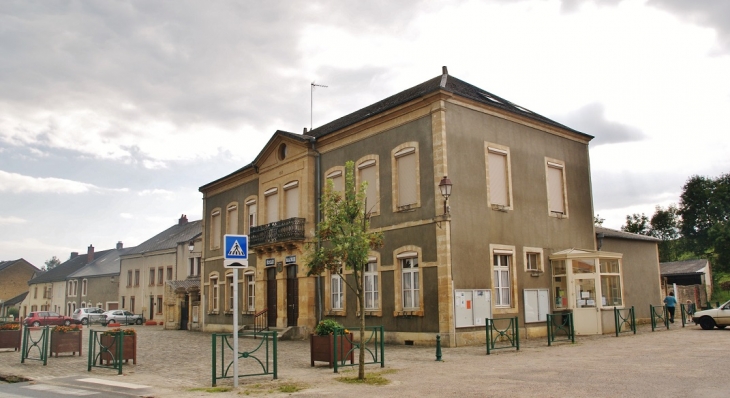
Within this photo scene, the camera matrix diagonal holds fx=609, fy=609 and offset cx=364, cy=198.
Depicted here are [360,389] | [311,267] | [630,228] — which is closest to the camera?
[360,389]

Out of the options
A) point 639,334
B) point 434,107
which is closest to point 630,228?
point 639,334

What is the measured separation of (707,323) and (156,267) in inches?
1547

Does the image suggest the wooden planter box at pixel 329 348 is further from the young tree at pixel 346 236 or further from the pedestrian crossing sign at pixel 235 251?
the pedestrian crossing sign at pixel 235 251

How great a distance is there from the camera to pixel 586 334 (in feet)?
66.0

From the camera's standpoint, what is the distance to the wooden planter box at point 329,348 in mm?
12866

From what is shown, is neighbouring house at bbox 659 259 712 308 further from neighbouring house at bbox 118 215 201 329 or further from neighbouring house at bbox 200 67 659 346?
neighbouring house at bbox 118 215 201 329

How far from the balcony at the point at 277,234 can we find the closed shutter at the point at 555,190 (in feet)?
30.9

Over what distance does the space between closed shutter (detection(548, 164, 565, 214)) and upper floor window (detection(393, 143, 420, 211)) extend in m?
5.73

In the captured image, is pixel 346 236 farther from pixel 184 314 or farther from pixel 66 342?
pixel 184 314

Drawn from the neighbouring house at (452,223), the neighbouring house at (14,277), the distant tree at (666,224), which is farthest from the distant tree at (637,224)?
the neighbouring house at (14,277)

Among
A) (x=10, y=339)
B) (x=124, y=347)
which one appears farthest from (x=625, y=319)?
(x=10, y=339)

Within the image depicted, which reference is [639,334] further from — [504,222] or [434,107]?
[434,107]

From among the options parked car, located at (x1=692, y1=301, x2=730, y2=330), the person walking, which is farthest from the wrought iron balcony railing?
the person walking

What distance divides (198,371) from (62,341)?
5.74 metres
